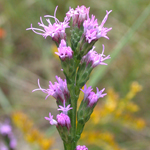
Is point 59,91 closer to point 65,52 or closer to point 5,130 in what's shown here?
point 65,52

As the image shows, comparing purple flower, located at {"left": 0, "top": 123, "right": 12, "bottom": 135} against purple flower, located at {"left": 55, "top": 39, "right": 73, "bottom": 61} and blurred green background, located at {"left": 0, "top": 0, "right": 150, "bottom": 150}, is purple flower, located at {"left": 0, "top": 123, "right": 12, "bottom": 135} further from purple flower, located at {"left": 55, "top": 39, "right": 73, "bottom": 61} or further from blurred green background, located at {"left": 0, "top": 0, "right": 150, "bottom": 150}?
purple flower, located at {"left": 55, "top": 39, "right": 73, "bottom": 61}

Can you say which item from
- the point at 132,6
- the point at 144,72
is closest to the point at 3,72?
the point at 144,72

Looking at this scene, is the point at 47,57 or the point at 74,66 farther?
the point at 47,57

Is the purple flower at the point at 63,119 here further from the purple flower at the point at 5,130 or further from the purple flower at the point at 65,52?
the purple flower at the point at 5,130

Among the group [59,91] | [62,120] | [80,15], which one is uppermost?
[80,15]

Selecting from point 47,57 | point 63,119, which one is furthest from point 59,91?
point 47,57

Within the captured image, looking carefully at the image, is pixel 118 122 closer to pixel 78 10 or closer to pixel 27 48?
pixel 78 10
